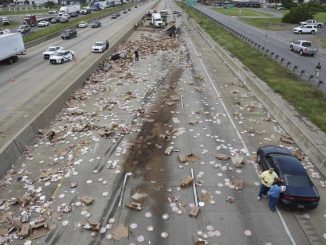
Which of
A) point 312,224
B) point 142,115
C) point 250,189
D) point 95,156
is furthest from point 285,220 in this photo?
point 142,115

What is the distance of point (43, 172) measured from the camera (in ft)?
50.5

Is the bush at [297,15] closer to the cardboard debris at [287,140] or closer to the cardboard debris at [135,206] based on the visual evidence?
the cardboard debris at [287,140]

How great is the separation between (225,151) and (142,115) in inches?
272

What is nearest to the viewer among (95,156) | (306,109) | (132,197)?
(132,197)

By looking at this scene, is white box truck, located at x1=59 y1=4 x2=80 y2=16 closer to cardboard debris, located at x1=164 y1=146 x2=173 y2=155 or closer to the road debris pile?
the road debris pile

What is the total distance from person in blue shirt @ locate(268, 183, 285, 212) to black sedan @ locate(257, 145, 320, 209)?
0.71 feet

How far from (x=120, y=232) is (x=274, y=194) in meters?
5.81

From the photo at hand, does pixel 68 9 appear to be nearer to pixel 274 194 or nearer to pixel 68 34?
pixel 68 34

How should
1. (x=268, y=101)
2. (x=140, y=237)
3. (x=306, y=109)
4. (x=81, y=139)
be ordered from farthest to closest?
(x=268, y=101) < (x=306, y=109) < (x=81, y=139) < (x=140, y=237)

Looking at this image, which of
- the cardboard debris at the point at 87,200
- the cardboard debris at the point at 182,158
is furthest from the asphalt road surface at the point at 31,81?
the cardboard debris at the point at 182,158

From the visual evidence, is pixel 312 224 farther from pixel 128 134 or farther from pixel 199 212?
pixel 128 134

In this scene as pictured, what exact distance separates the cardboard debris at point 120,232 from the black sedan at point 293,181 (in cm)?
599

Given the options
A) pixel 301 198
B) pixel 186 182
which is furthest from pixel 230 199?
pixel 301 198

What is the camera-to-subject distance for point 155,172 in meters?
15.7
